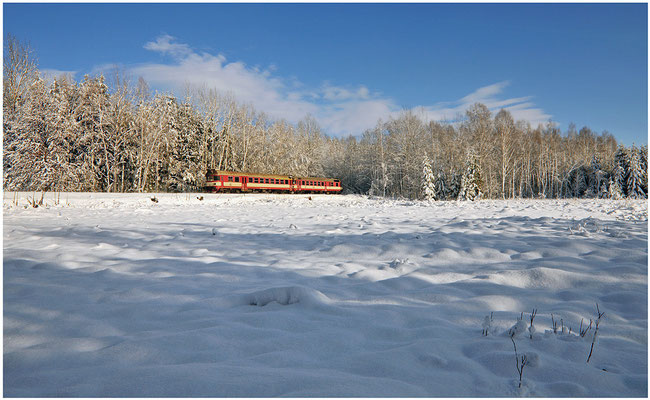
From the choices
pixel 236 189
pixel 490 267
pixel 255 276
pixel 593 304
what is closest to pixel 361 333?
pixel 255 276

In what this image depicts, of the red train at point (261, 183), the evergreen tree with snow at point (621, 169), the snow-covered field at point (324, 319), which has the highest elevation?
the evergreen tree with snow at point (621, 169)

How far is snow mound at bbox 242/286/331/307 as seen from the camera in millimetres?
2510

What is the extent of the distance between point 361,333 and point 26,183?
27885 mm

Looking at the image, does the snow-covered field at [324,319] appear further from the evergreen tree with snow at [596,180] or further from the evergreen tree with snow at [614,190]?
the evergreen tree with snow at [596,180]

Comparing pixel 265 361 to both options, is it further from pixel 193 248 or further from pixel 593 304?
pixel 193 248

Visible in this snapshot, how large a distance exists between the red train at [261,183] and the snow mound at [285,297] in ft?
77.5

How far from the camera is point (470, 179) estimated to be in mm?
27391

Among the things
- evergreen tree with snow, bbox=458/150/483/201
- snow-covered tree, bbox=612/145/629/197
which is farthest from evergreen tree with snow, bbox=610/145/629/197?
evergreen tree with snow, bbox=458/150/483/201

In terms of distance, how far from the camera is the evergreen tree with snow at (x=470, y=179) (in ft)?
89.2

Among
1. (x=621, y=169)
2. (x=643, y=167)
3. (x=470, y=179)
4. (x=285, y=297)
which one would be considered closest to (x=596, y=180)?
(x=621, y=169)

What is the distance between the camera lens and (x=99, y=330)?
2.00 metres

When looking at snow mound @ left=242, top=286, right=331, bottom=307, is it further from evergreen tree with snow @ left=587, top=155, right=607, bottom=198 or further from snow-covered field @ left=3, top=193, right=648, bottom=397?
evergreen tree with snow @ left=587, top=155, right=607, bottom=198

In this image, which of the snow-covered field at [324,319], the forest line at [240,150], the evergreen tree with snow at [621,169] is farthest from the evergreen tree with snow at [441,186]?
the snow-covered field at [324,319]

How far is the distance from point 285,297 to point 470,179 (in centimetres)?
2832
